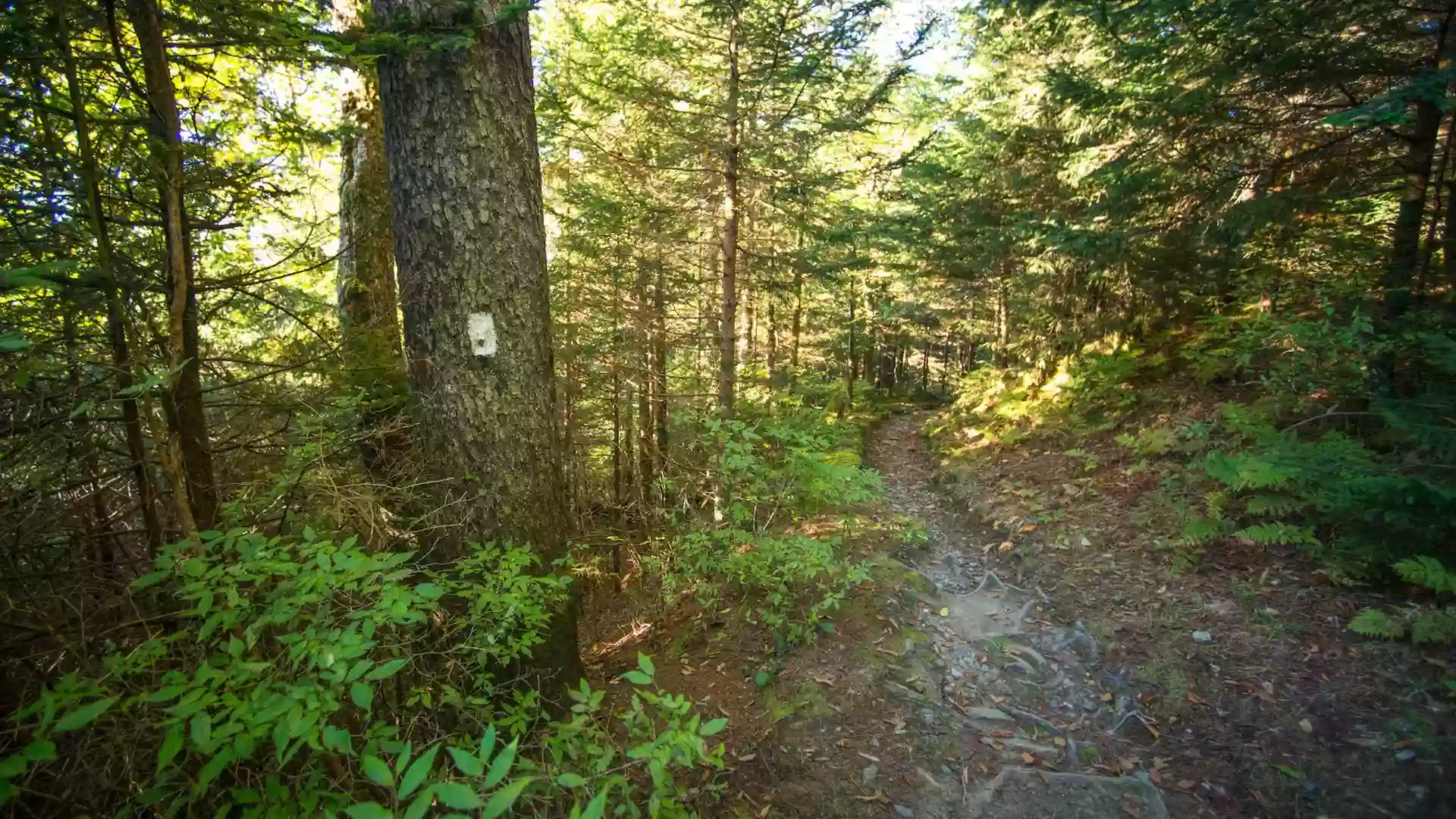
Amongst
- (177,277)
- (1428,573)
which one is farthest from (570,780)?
(1428,573)

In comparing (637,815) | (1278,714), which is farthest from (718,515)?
(1278,714)

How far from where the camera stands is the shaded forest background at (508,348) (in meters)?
2.10

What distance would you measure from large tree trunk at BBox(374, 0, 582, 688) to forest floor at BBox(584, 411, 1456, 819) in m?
2.14

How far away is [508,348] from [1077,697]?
5572mm

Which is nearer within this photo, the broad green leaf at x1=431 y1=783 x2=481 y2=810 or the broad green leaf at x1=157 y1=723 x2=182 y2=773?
the broad green leaf at x1=431 y1=783 x2=481 y2=810

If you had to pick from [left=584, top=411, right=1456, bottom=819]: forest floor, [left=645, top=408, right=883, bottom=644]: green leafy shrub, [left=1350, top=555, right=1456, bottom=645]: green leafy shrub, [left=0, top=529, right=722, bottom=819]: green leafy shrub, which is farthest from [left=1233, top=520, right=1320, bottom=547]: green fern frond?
[left=0, top=529, right=722, bottom=819]: green leafy shrub

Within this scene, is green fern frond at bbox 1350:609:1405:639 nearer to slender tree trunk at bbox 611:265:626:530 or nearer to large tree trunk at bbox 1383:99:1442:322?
large tree trunk at bbox 1383:99:1442:322

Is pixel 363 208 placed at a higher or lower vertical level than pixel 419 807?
higher

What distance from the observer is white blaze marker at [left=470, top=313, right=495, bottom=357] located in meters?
3.62

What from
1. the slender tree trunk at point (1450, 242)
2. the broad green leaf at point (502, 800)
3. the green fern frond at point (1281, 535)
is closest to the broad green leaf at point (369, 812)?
the broad green leaf at point (502, 800)

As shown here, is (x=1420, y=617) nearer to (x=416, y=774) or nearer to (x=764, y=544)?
A: (x=764, y=544)

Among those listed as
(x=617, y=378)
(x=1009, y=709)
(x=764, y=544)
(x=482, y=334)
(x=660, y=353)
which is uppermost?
(x=482, y=334)

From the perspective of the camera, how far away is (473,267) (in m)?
3.59

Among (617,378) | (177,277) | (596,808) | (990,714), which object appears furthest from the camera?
(617,378)
